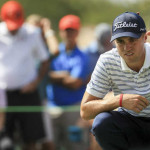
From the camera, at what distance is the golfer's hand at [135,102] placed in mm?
3596

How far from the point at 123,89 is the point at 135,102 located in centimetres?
31

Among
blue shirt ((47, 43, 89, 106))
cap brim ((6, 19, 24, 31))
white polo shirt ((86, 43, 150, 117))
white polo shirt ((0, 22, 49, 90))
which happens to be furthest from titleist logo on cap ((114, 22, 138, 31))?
cap brim ((6, 19, 24, 31))

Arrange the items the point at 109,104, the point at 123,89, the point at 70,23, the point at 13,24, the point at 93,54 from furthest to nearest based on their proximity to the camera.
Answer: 1. the point at 70,23
2. the point at 93,54
3. the point at 13,24
4. the point at 123,89
5. the point at 109,104

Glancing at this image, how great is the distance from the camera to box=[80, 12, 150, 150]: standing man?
362 centimetres

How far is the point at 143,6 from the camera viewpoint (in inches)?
184

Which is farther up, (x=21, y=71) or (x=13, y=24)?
(x=13, y=24)

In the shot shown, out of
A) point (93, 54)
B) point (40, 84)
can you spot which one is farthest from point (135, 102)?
point (40, 84)

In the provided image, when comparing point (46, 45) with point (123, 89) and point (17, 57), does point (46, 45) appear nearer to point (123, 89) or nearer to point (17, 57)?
point (17, 57)

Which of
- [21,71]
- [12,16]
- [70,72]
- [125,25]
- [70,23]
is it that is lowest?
[70,72]

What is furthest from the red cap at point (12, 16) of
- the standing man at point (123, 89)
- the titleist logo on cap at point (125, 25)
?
the titleist logo on cap at point (125, 25)

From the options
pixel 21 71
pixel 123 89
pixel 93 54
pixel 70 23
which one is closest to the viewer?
pixel 123 89

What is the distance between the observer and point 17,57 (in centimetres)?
645

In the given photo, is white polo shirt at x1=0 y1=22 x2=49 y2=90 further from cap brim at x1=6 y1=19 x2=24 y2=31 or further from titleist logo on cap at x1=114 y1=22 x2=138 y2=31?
titleist logo on cap at x1=114 y1=22 x2=138 y2=31

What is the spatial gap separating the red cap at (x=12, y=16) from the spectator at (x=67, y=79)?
71 centimetres
